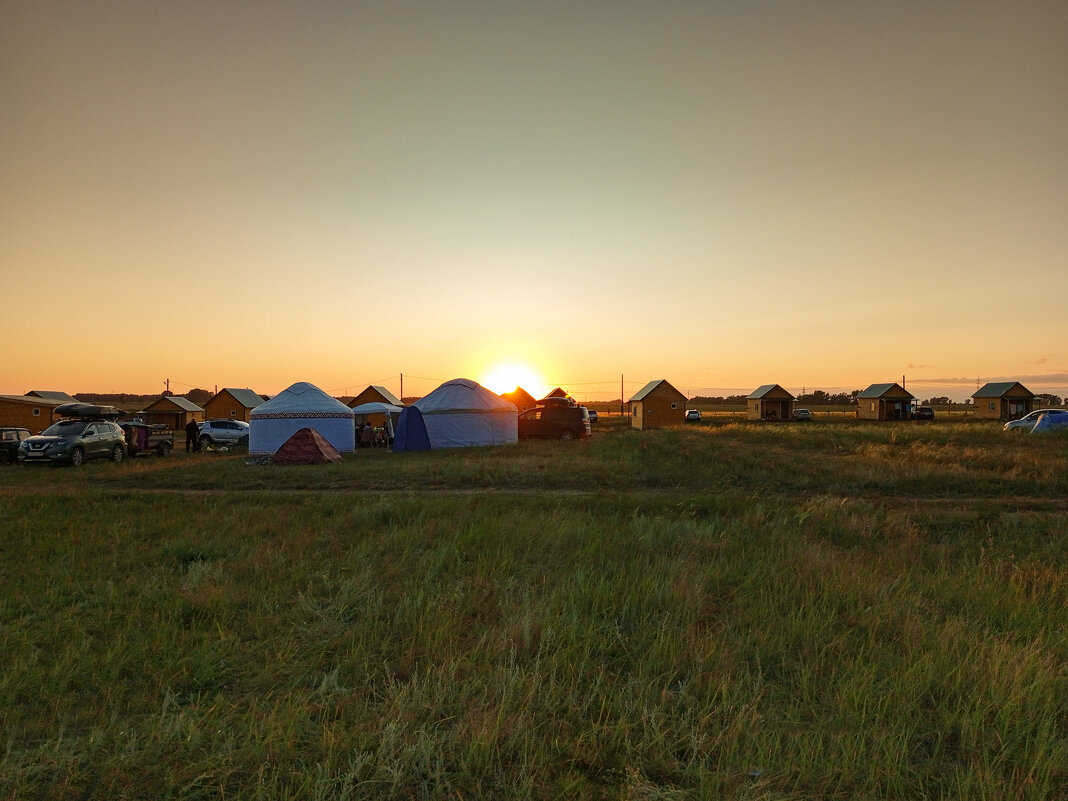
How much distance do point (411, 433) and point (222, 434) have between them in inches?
484

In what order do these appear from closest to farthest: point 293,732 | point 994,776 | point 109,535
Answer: point 994,776
point 293,732
point 109,535

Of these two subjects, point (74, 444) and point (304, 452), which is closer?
point (74, 444)

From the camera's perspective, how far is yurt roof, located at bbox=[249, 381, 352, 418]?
27.3m

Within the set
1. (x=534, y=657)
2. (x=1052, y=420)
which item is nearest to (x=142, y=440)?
(x=534, y=657)

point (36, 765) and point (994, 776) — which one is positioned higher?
point (36, 765)

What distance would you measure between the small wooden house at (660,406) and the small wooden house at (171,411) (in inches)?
1826

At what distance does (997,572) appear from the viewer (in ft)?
23.0

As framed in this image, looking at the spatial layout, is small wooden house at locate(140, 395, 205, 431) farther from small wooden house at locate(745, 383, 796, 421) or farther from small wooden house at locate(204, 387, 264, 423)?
small wooden house at locate(745, 383, 796, 421)

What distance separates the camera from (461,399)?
31.2 m

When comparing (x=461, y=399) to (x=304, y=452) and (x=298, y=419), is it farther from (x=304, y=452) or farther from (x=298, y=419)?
(x=304, y=452)

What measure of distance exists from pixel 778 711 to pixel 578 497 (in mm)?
9350

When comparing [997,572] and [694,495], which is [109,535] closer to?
[694,495]

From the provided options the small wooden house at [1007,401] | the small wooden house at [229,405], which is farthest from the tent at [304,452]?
the small wooden house at [1007,401]

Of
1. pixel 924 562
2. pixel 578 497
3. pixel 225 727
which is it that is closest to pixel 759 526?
pixel 924 562
